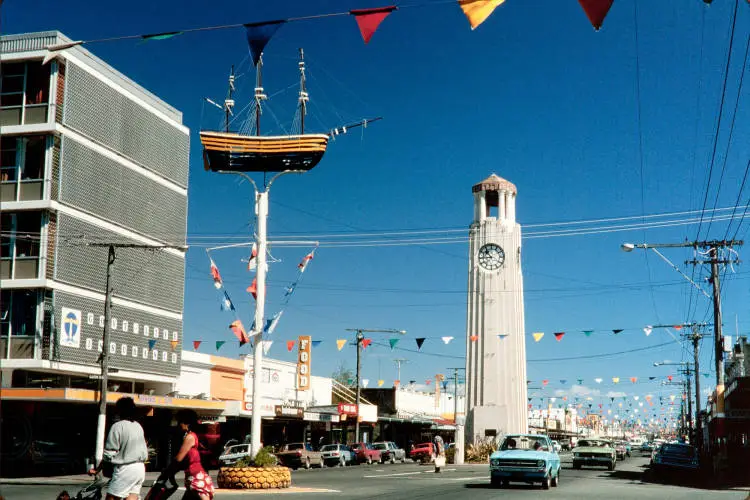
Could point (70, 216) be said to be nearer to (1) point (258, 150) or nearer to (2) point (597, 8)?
(1) point (258, 150)

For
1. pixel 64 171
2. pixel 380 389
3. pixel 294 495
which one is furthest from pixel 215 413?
pixel 380 389

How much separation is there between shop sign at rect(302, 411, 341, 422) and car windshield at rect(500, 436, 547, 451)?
28.6 m

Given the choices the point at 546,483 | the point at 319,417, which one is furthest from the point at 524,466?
the point at 319,417

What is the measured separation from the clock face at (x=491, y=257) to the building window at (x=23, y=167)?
1255 inches

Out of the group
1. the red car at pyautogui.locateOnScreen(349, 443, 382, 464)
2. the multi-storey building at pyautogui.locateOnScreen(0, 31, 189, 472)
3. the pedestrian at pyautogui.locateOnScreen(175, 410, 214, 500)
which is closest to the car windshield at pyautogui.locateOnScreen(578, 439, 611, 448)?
the red car at pyautogui.locateOnScreen(349, 443, 382, 464)

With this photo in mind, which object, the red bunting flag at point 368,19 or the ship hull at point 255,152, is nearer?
the red bunting flag at point 368,19

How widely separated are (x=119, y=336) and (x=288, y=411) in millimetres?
14285

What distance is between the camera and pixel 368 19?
497 inches

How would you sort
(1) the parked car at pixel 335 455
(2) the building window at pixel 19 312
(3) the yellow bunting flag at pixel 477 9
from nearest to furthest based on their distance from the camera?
(3) the yellow bunting flag at pixel 477 9 < (2) the building window at pixel 19 312 < (1) the parked car at pixel 335 455

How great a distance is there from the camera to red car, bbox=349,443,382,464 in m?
58.3

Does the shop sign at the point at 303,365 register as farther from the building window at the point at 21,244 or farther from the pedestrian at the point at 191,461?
the pedestrian at the point at 191,461

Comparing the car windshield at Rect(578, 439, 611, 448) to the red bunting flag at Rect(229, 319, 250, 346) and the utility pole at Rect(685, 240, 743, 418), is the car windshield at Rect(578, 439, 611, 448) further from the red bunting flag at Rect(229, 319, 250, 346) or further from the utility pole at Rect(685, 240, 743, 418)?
the red bunting flag at Rect(229, 319, 250, 346)

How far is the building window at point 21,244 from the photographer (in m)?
38.2

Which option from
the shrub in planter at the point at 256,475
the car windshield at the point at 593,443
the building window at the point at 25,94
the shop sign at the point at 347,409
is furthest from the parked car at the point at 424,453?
the shrub in planter at the point at 256,475
